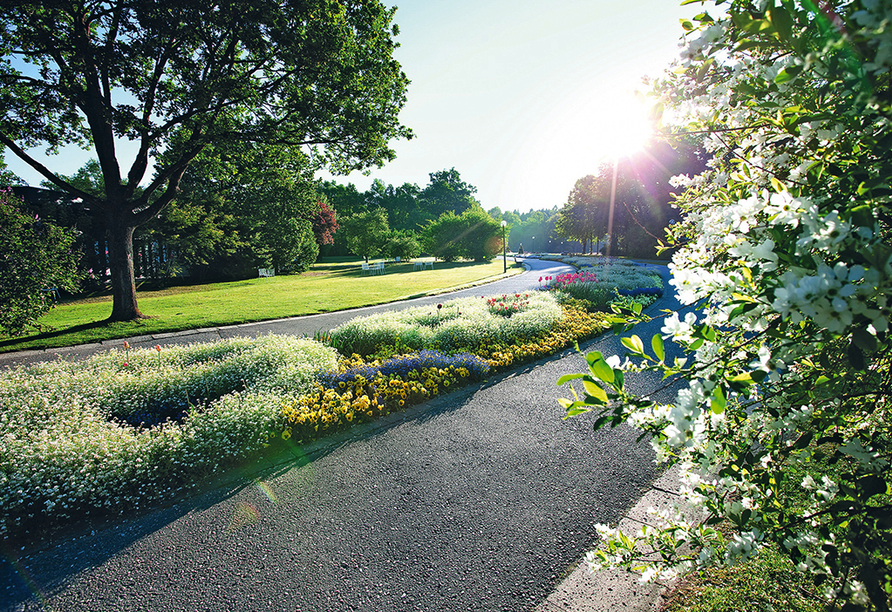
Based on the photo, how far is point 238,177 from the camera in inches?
562

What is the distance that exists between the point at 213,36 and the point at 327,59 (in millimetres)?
3361

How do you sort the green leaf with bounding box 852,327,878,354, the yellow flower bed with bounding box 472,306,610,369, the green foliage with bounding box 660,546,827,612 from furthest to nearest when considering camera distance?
the yellow flower bed with bounding box 472,306,610,369
the green foliage with bounding box 660,546,827,612
the green leaf with bounding box 852,327,878,354

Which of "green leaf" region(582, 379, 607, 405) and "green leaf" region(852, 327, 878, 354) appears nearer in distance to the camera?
"green leaf" region(852, 327, 878, 354)

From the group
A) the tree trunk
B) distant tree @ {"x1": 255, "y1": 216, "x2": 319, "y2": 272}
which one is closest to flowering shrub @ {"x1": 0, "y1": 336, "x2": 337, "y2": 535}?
the tree trunk

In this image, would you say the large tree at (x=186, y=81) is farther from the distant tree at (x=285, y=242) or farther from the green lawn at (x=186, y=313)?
the distant tree at (x=285, y=242)

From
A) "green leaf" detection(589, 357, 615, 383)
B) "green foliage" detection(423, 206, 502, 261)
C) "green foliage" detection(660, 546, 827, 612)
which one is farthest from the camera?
"green foliage" detection(423, 206, 502, 261)

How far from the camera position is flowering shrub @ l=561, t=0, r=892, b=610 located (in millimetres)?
976

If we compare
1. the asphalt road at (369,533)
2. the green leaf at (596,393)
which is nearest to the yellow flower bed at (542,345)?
the asphalt road at (369,533)

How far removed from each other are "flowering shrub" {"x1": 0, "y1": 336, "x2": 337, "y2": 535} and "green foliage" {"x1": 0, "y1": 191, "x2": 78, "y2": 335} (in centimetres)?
437

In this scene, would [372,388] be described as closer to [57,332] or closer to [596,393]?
[596,393]

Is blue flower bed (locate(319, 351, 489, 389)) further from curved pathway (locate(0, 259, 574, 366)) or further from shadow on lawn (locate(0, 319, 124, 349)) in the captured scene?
shadow on lawn (locate(0, 319, 124, 349))

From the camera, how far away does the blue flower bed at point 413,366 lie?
5.81 m

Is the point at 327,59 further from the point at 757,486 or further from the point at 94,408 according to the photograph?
the point at 757,486

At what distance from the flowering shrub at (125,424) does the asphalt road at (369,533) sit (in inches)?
13.4
